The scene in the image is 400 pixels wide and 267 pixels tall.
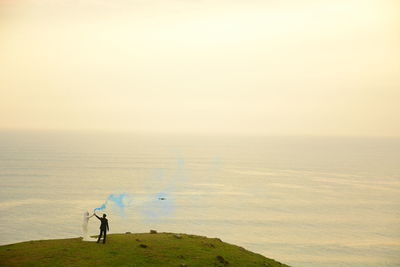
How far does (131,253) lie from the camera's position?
34594 mm

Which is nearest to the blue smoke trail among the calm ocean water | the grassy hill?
the calm ocean water

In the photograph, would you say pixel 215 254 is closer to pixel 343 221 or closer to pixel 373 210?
pixel 343 221

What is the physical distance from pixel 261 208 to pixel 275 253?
163ft

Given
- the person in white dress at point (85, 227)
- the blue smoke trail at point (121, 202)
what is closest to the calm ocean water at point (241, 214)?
the blue smoke trail at point (121, 202)

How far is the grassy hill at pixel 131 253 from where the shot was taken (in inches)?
1276

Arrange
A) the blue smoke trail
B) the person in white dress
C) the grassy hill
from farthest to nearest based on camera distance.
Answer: the blue smoke trail
the person in white dress
the grassy hill

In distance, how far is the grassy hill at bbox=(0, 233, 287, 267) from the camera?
1276 inches

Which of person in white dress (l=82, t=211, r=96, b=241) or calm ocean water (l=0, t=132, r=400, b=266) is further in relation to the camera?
calm ocean water (l=0, t=132, r=400, b=266)

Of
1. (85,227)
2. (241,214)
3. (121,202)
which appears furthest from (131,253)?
(121,202)

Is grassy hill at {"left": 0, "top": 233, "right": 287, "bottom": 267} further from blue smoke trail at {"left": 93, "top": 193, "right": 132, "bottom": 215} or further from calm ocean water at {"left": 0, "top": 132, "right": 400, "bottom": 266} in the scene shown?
blue smoke trail at {"left": 93, "top": 193, "right": 132, "bottom": 215}

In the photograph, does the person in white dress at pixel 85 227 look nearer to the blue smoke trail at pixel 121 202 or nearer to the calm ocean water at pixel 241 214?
the calm ocean water at pixel 241 214

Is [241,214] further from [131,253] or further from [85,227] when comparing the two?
[131,253]

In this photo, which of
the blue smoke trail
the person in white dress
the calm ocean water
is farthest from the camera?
the blue smoke trail

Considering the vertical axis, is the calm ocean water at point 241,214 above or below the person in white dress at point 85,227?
below
